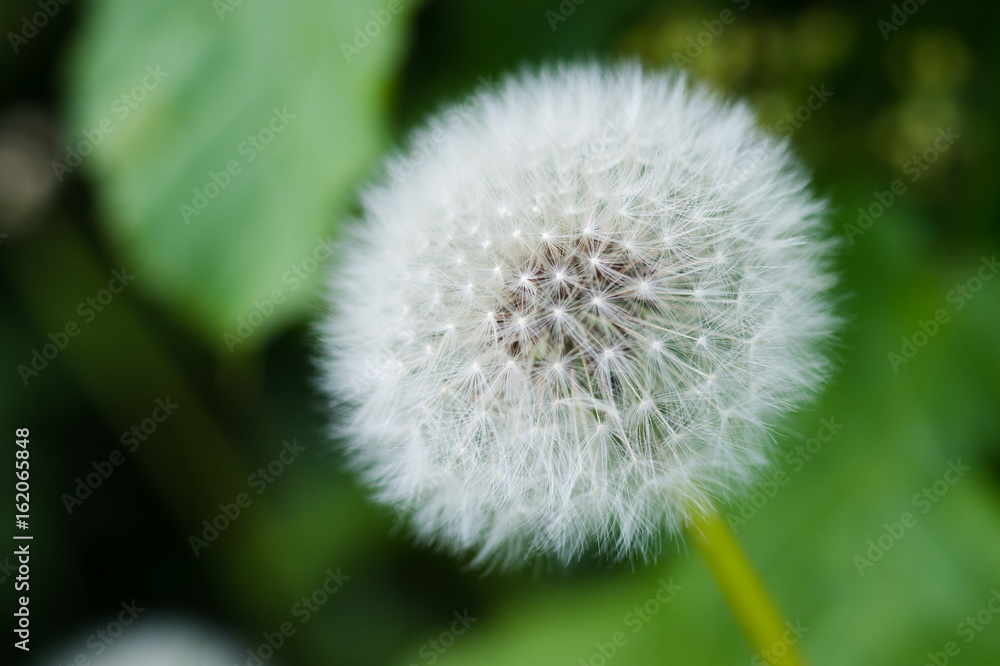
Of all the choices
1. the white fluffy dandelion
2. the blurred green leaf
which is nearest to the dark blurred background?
the blurred green leaf

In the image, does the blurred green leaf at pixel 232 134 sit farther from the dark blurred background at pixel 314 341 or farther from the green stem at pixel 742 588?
the green stem at pixel 742 588

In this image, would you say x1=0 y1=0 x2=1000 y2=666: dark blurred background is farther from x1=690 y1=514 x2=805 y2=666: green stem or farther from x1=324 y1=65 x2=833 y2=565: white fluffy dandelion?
x1=324 y1=65 x2=833 y2=565: white fluffy dandelion

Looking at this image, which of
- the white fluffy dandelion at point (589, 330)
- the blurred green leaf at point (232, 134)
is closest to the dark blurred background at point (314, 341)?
the blurred green leaf at point (232, 134)

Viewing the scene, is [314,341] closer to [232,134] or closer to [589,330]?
[232,134]

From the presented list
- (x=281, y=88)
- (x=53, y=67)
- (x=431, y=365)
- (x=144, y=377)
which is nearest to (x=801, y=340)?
(x=431, y=365)

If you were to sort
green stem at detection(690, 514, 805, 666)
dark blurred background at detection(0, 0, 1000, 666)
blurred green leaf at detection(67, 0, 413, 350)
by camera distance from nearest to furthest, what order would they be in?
green stem at detection(690, 514, 805, 666) → blurred green leaf at detection(67, 0, 413, 350) → dark blurred background at detection(0, 0, 1000, 666)

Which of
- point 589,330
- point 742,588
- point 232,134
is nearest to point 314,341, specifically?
point 232,134
